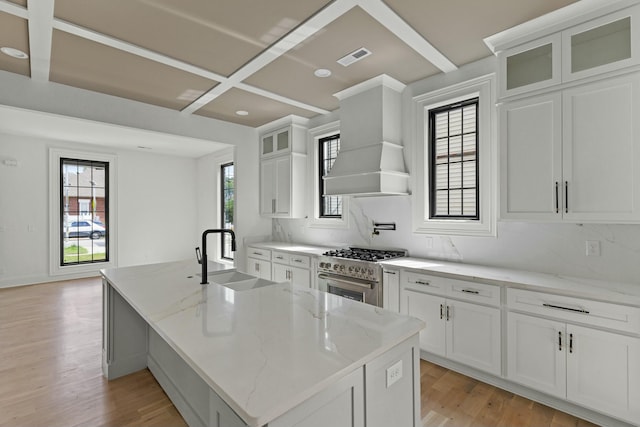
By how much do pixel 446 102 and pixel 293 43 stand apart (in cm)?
171

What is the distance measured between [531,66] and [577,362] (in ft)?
7.26

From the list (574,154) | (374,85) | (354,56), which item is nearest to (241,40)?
(354,56)

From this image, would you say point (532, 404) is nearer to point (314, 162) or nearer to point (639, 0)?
point (639, 0)

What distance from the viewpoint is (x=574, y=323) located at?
2086mm

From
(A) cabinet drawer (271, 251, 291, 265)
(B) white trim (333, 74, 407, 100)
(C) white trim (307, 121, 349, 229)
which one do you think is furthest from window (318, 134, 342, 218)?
(B) white trim (333, 74, 407, 100)

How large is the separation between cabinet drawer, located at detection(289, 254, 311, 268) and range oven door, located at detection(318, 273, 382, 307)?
33 cm

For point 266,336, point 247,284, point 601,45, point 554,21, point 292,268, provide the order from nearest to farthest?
point 266,336 → point 601,45 → point 554,21 → point 247,284 → point 292,268

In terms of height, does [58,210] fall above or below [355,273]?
above

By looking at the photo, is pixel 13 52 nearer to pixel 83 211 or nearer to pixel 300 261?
pixel 300 261

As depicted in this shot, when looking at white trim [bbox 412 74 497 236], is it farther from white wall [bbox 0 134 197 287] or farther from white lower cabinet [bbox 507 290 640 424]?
white wall [bbox 0 134 197 287]

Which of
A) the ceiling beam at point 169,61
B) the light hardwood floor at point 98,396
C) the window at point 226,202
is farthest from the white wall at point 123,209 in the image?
the ceiling beam at point 169,61

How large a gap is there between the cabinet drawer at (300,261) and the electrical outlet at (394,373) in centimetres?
284

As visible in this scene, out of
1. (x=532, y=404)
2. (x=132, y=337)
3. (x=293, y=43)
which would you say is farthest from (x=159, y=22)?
(x=532, y=404)

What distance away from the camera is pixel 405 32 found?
2.53 metres
